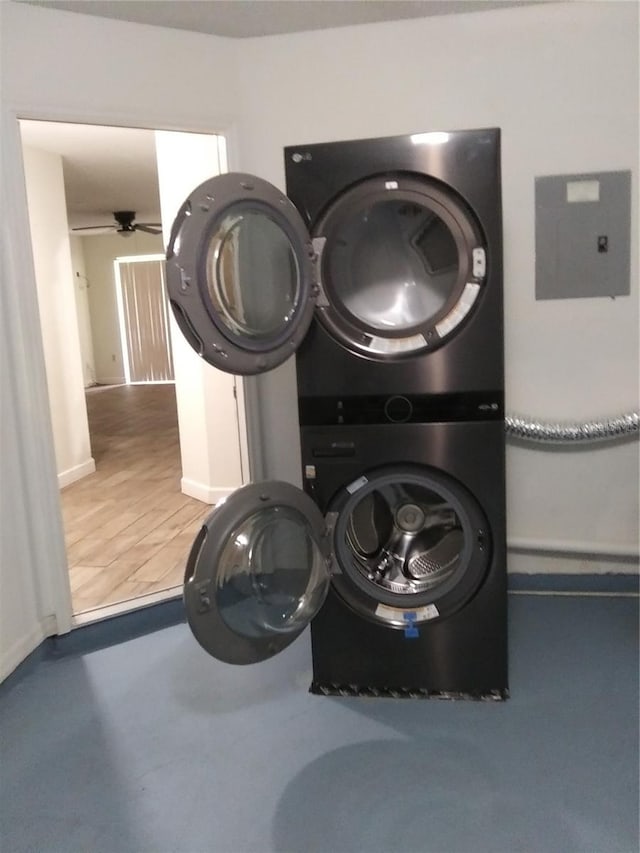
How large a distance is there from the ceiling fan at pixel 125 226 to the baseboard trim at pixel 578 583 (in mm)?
6255

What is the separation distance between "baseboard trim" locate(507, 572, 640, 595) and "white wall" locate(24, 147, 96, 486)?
3.16 m

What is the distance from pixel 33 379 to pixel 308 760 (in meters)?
1.51

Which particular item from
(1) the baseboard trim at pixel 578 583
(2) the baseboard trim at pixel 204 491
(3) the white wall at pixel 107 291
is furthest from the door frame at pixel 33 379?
(3) the white wall at pixel 107 291

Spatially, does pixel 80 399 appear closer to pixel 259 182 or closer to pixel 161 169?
pixel 161 169

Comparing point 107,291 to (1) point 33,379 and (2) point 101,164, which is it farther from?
(1) point 33,379

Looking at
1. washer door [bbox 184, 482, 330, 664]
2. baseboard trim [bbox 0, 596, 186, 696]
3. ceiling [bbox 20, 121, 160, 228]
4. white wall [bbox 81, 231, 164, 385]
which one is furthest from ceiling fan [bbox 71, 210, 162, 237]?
washer door [bbox 184, 482, 330, 664]

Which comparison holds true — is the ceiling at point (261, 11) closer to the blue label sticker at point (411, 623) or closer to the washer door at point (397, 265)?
the washer door at point (397, 265)

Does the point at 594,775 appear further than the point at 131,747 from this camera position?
No

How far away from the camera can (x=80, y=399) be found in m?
4.97

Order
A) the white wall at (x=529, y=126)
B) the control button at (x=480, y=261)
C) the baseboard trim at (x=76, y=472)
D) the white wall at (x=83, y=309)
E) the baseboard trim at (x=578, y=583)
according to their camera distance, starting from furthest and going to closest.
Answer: the white wall at (x=83, y=309) < the baseboard trim at (x=76, y=472) < the baseboard trim at (x=578, y=583) < the white wall at (x=529, y=126) < the control button at (x=480, y=261)

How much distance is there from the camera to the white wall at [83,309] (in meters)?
9.84

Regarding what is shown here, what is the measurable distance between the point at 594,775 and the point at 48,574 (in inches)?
72.0

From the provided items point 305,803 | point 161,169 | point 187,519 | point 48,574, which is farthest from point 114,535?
point 305,803

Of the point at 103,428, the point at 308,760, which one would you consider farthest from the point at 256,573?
the point at 103,428
